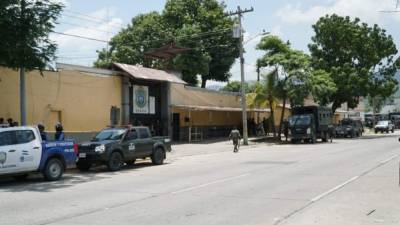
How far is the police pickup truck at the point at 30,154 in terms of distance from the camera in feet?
55.3

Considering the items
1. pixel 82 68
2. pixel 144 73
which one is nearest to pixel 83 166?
pixel 82 68

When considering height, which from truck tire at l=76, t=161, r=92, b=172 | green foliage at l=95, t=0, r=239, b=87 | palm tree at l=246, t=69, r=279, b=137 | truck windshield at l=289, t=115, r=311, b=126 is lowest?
truck tire at l=76, t=161, r=92, b=172

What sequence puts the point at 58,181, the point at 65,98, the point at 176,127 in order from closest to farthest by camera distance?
the point at 58,181 → the point at 65,98 → the point at 176,127

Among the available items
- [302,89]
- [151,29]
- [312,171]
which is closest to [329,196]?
[312,171]

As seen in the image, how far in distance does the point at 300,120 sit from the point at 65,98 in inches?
786

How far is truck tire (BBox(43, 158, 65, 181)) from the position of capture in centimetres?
1806

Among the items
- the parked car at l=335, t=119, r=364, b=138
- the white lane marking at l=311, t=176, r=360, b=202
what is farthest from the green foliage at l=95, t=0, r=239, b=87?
the white lane marking at l=311, t=176, r=360, b=202

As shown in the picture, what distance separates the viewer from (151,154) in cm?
2414

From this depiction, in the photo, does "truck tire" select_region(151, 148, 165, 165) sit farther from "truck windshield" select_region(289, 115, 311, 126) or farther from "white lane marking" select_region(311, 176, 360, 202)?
"truck windshield" select_region(289, 115, 311, 126)

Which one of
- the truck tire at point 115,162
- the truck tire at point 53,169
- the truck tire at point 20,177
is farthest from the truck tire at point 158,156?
the truck tire at point 20,177

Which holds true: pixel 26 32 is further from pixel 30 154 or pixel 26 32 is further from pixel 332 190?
pixel 332 190

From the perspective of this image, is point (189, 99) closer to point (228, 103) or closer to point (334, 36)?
point (228, 103)

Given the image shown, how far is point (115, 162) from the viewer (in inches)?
862

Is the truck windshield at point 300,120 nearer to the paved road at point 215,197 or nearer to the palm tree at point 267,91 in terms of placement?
the palm tree at point 267,91
